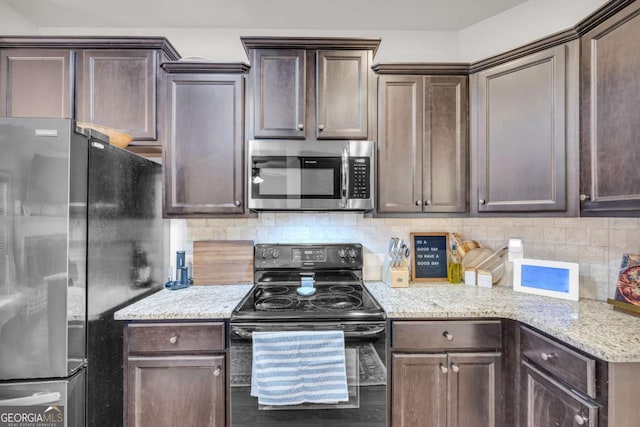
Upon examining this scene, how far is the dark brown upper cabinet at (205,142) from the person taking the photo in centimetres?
177

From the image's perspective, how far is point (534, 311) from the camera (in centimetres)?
143

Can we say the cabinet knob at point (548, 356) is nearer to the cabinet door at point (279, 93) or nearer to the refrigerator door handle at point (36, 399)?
the cabinet door at point (279, 93)

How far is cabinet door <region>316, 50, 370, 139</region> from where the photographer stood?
1.79m

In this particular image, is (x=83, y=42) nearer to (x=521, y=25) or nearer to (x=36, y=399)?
(x=36, y=399)

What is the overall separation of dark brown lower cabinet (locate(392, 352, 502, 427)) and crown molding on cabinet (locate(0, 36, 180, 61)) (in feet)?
7.43

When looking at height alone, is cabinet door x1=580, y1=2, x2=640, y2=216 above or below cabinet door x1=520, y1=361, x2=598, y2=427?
above

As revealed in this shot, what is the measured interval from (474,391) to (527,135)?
1.39 m

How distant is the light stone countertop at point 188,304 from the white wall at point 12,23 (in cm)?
205

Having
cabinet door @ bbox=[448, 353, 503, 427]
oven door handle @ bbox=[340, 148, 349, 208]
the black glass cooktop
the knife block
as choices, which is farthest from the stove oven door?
oven door handle @ bbox=[340, 148, 349, 208]

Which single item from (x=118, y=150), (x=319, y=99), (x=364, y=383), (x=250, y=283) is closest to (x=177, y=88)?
(x=118, y=150)

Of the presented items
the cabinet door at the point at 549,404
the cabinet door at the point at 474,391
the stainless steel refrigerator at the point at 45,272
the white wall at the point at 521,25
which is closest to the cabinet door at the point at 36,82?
the stainless steel refrigerator at the point at 45,272

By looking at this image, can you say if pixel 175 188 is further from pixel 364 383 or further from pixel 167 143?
pixel 364 383

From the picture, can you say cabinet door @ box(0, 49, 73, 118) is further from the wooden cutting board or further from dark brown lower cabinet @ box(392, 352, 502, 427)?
dark brown lower cabinet @ box(392, 352, 502, 427)

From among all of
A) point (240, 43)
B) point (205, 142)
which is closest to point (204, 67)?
point (205, 142)
